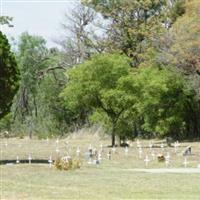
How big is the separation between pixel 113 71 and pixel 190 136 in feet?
49.3

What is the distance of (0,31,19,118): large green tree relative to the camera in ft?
97.7

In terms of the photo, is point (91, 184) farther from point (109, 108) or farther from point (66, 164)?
point (109, 108)

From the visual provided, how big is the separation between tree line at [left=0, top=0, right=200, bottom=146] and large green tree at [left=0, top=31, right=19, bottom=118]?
61mm

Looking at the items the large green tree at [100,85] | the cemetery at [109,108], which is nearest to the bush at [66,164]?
the cemetery at [109,108]

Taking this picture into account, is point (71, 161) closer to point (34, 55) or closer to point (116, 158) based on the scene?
point (116, 158)

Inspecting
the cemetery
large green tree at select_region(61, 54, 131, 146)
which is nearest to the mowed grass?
the cemetery

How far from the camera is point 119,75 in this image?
47375mm

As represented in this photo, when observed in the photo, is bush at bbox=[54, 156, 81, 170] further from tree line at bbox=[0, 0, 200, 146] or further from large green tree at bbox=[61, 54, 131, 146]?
large green tree at bbox=[61, 54, 131, 146]

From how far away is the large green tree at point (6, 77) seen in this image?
29781 mm

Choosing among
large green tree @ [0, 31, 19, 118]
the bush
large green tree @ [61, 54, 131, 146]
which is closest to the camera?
the bush

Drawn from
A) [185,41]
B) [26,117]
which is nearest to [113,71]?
[185,41]

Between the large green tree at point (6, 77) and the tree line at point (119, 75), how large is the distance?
0.06m

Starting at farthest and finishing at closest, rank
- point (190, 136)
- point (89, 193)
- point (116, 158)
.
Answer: point (190, 136) → point (116, 158) → point (89, 193)

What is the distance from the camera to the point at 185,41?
49.1 metres
